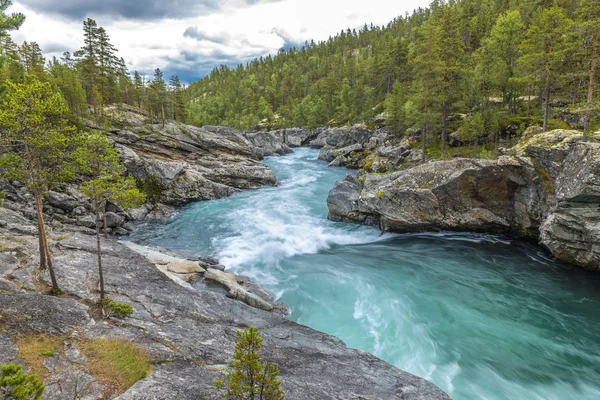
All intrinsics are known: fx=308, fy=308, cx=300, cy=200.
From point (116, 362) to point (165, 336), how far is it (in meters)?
2.17

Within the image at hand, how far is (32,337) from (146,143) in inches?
1526

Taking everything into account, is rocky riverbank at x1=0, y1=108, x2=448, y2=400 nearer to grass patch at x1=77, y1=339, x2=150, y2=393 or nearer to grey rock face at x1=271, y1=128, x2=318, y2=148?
grass patch at x1=77, y1=339, x2=150, y2=393

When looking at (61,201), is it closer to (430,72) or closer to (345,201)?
(345,201)

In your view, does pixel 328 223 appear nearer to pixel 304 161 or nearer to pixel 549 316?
pixel 549 316

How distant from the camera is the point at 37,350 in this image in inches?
365

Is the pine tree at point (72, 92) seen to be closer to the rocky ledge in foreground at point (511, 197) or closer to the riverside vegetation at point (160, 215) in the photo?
the riverside vegetation at point (160, 215)

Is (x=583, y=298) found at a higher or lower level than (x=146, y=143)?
lower

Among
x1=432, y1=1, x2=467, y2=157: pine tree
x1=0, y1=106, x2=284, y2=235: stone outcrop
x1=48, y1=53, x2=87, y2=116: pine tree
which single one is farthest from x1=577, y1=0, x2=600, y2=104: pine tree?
x1=48, y1=53, x2=87, y2=116: pine tree

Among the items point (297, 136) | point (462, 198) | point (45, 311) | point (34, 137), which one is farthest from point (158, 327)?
point (297, 136)

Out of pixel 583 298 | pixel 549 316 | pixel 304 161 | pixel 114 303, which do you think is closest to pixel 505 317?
pixel 549 316

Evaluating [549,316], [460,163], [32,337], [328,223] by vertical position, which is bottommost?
[549,316]

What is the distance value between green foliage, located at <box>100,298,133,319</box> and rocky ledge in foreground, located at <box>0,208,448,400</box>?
1.34 ft

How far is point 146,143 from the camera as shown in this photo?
44.1 metres

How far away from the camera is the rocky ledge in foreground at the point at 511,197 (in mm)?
18344
